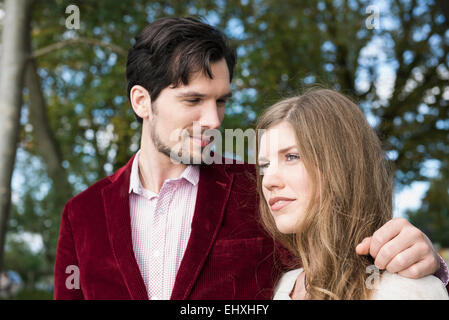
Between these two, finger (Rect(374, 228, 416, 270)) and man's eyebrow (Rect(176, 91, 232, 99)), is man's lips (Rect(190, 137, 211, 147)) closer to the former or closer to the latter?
man's eyebrow (Rect(176, 91, 232, 99))

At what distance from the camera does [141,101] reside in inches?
112

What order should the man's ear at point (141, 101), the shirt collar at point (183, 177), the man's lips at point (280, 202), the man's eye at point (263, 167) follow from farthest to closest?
1. the man's ear at point (141, 101)
2. the shirt collar at point (183, 177)
3. the man's eye at point (263, 167)
4. the man's lips at point (280, 202)

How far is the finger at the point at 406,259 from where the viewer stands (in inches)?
65.6

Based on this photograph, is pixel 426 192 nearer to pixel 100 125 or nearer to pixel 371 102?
pixel 371 102

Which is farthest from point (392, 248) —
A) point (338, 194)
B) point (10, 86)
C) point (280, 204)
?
point (10, 86)

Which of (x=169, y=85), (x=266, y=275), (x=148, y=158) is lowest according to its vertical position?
(x=266, y=275)

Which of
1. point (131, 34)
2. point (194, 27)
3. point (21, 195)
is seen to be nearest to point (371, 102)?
point (131, 34)

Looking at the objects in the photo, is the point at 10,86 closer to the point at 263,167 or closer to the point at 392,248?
the point at 263,167

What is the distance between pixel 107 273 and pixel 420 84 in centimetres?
968

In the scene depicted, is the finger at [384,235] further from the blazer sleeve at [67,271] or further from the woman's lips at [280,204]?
the blazer sleeve at [67,271]

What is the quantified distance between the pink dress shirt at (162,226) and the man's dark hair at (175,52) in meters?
0.47

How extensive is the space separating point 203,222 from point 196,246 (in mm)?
136

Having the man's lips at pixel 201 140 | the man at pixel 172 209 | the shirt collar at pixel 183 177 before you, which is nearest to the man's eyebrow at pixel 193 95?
the man at pixel 172 209

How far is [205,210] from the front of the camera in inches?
98.1
